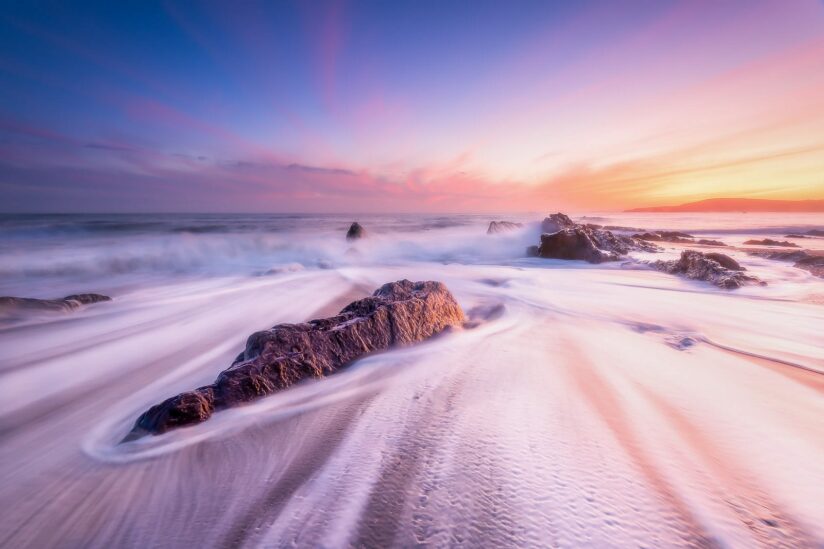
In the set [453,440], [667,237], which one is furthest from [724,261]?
[667,237]

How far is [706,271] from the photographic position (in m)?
7.77

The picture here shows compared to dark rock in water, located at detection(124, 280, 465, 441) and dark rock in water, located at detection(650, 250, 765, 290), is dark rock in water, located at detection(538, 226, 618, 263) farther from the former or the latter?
dark rock in water, located at detection(124, 280, 465, 441)

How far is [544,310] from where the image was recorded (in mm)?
5633

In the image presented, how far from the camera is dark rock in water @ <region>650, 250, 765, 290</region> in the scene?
707 centimetres

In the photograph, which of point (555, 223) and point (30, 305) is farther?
point (555, 223)

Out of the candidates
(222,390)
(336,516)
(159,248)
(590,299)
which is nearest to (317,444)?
(336,516)

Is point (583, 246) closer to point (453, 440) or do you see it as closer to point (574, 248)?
point (574, 248)

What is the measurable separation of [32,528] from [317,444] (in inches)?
58.8

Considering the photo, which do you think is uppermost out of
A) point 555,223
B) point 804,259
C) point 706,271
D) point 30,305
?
point 555,223

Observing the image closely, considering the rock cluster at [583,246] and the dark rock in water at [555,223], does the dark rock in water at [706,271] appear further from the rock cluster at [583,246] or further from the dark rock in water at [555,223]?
the dark rock in water at [555,223]

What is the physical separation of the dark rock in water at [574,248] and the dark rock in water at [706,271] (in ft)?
6.44

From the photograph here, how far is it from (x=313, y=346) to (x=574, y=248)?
36.8 feet

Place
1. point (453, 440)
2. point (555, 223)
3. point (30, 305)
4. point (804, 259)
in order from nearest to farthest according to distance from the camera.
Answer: point (453, 440) < point (30, 305) < point (804, 259) < point (555, 223)

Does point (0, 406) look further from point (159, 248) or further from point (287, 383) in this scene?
point (159, 248)
